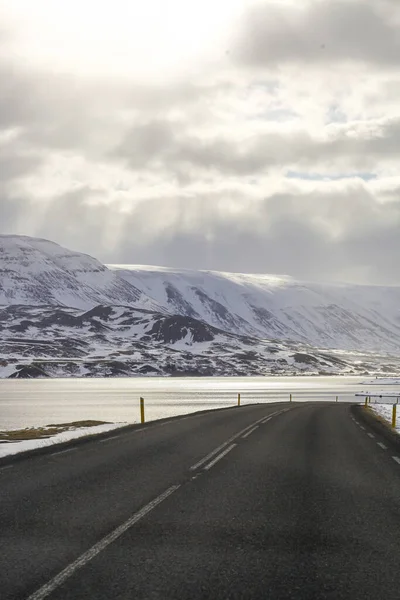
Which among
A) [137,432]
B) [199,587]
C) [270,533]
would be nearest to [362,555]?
[270,533]

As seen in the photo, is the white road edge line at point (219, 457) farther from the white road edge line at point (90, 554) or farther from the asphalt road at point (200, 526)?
the white road edge line at point (90, 554)

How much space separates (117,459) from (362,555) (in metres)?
11.1

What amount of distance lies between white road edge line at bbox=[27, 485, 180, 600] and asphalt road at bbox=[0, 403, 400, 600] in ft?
0.09

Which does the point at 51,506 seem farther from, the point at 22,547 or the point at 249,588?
the point at 249,588

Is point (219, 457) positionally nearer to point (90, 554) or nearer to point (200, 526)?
point (200, 526)

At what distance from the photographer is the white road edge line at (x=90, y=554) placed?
6.89 m

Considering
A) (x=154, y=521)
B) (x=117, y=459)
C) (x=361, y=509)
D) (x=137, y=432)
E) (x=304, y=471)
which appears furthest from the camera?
(x=137, y=432)

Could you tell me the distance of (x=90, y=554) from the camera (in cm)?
833

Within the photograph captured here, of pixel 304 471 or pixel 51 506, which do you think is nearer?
pixel 51 506

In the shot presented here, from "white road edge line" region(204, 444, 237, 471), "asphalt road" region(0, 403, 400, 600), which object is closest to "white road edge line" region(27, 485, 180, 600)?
"asphalt road" region(0, 403, 400, 600)

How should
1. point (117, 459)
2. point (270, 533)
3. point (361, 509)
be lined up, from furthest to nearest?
point (117, 459) < point (361, 509) < point (270, 533)

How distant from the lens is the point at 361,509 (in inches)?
451

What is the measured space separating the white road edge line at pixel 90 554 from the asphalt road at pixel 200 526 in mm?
27

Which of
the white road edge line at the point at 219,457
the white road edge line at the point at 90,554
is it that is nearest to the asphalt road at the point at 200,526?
the white road edge line at the point at 90,554
